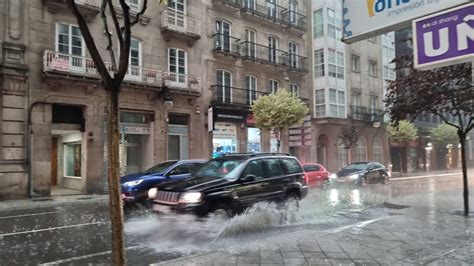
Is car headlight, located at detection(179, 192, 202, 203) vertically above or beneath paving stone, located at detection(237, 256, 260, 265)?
above

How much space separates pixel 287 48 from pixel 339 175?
1291cm

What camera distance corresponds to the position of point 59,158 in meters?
21.7

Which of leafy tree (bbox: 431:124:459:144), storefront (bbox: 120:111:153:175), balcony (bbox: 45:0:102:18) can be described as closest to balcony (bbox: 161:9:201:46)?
balcony (bbox: 45:0:102:18)

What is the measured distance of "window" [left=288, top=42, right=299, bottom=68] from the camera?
3158 cm

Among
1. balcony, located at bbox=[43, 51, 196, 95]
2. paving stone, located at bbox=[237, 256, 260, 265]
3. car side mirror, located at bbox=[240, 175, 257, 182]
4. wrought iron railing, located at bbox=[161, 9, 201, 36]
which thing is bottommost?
paving stone, located at bbox=[237, 256, 260, 265]

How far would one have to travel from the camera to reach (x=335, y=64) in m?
33.9

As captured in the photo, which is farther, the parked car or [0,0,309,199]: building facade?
the parked car

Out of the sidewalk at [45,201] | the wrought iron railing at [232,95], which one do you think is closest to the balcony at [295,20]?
the wrought iron railing at [232,95]

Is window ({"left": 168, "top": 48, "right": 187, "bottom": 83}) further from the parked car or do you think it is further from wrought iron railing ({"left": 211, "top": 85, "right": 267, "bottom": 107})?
the parked car

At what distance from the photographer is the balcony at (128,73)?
18.2 metres

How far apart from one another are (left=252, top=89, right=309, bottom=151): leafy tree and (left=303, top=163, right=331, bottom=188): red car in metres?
3.81

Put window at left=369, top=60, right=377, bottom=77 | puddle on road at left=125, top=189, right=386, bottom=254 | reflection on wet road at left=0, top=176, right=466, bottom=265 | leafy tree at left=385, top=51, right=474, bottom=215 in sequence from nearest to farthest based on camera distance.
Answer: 1. reflection on wet road at left=0, top=176, right=466, bottom=265
2. puddle on road at left=125, top=189, right=386, bottom=254
3. leafy tree at left=385, top=51, right=474, bottom=215
4. window at left=369, top=60, right=377, bottom=77

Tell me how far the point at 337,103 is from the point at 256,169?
25026 mm

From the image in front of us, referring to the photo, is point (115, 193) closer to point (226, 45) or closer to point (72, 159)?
point (72, 159)
